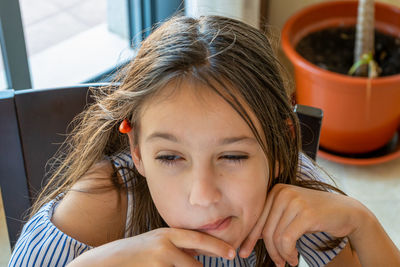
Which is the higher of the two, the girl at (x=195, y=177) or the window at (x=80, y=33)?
the girl at (x=195, y=177)

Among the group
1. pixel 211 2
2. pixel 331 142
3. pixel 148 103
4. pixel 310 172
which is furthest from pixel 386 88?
pixel 148 103

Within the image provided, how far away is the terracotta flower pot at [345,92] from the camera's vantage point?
1.86 meters

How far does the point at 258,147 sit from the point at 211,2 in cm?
113

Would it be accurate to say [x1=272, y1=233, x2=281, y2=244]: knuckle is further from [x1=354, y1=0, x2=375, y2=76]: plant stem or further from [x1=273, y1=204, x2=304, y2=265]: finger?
[x1=354, y1=0, x2=375, y2=76]: plant stem

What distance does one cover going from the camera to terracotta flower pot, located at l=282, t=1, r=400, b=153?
1.86 meters

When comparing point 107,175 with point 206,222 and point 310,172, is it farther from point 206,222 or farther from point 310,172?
point 310,172

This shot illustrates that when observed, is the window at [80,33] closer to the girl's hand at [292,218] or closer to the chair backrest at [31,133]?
the chair backrest at [31,133]

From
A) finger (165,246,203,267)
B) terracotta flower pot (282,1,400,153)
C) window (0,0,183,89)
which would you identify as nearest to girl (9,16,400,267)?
finger (165,246,203,267)

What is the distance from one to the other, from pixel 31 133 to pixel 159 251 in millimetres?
361

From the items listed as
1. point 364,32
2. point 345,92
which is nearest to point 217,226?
point 345,92

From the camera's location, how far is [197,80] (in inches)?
33.2

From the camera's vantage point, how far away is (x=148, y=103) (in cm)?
89

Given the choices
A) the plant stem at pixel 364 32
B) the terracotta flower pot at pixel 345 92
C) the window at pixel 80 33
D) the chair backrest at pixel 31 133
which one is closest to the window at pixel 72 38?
the window at pixel 80 33

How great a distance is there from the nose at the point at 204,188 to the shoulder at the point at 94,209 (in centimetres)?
23
